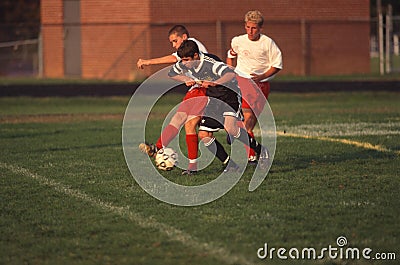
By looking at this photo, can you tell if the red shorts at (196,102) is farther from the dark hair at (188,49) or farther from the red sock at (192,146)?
the dark hair at (188,49)

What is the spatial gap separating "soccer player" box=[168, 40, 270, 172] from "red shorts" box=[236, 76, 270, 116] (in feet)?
1.58

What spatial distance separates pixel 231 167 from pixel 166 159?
32.5 inches

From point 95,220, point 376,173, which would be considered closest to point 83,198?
point 95,220

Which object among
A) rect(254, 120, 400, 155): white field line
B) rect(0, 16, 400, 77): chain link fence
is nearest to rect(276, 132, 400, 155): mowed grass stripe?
rect(254, 120, 400, 155): white field line

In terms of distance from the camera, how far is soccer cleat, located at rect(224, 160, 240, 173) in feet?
30.8

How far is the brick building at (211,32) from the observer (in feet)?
97.0

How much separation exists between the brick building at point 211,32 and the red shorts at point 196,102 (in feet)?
66.1

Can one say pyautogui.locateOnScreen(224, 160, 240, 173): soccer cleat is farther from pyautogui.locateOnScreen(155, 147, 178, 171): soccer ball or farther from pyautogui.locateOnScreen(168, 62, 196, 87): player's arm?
pyautogui.locateOnScreen(168, 62, 196, 87): player's arm

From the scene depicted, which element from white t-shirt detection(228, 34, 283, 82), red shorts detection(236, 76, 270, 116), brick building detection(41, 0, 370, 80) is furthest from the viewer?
brick building detection(41, 0, 370, 80)

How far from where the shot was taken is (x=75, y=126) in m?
15.7

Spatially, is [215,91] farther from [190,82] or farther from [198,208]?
[198,208]

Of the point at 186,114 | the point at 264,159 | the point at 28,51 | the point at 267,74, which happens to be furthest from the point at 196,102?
the point at 28,51

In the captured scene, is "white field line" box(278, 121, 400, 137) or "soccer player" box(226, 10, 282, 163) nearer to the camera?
"soccer player" box(226, 10, 282, 163)


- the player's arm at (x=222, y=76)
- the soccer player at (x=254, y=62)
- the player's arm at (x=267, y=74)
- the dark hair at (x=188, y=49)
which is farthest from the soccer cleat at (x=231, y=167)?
the dark hair at (x=188, y=49)
